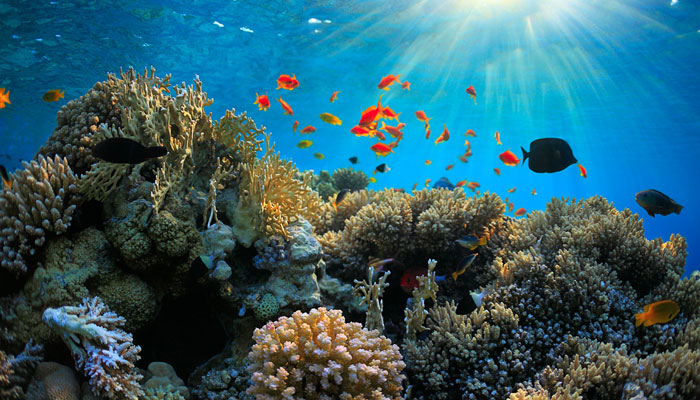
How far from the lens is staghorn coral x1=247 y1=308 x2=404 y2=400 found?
8.02 ft

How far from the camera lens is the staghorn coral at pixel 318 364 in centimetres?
244

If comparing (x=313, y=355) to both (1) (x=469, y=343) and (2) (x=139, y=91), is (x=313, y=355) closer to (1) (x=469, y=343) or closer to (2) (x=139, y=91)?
(1) (x=469, y=343)

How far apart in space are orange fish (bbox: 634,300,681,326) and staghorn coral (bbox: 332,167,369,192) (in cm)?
781

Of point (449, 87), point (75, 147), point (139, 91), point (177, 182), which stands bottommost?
point (449, 87)

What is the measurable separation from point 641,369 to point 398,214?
289 centimetres

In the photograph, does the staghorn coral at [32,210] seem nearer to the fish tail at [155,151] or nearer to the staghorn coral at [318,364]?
the fish tail at [155,151]

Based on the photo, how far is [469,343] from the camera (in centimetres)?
336

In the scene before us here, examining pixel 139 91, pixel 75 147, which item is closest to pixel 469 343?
pixel 139 91

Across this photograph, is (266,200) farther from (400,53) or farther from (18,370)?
(400,53)

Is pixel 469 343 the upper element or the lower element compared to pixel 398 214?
lower

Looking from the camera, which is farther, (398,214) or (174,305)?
(398,214)

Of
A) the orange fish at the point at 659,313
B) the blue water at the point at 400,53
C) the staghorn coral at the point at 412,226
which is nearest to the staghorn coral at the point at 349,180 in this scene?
the staghorn coral at the point at 412,226

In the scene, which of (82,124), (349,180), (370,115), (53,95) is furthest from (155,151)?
(349,180)

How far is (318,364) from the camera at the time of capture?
2539mm
